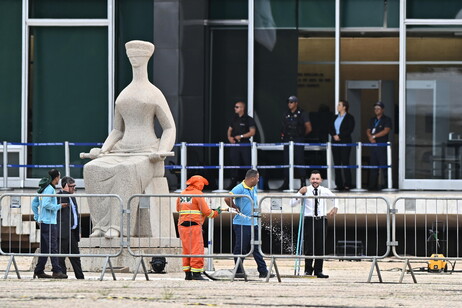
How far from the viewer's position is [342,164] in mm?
28688

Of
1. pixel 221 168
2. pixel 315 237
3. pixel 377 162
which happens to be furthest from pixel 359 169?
pixel 315 237

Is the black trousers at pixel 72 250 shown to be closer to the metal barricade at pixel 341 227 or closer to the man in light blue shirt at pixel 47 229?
the man in light blue shirt at pixel 47 229

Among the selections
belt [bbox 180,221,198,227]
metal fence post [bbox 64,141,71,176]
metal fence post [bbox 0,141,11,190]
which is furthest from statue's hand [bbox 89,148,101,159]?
metal fence post [bbox 0,141,11,190]

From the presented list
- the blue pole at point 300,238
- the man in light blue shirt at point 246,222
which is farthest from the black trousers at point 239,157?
the man in light blue shirt at point 246,222

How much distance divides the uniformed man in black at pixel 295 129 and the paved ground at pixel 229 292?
779cm

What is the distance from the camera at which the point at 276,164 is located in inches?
1164

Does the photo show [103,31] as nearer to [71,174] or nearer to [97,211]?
[71,174]

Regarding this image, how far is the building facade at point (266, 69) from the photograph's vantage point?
97.3 feet

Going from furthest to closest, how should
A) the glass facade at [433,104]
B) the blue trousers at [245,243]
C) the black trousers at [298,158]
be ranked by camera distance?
the glass facade at [433,104], the black trousers at [298,158], the blue trousers at [245,243]

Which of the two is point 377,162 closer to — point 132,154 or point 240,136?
point 240,136

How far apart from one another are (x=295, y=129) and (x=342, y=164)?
140cm

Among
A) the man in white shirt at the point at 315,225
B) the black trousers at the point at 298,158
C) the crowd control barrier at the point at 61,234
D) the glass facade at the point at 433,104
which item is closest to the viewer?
the crowd control barrier at the point at 61,234

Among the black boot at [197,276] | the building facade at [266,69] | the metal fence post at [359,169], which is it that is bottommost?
the black boot at [197,276]

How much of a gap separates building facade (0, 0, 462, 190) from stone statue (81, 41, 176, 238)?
7.17m
